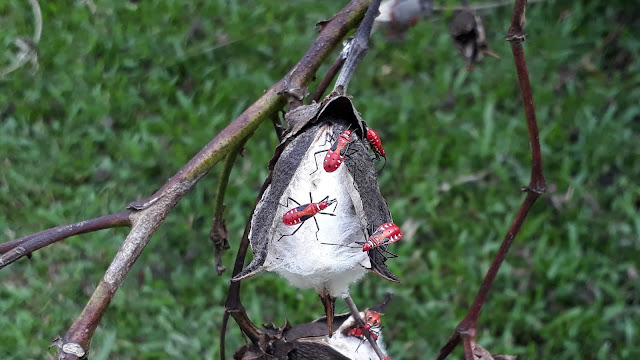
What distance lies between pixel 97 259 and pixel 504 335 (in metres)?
1.74

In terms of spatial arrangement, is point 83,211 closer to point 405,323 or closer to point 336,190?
point 405,323

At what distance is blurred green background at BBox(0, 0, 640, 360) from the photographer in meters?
3.11

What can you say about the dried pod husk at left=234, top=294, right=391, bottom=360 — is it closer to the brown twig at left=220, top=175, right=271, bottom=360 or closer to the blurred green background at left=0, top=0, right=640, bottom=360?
the brown twig at left=220, top=175, right=271, bottom=360

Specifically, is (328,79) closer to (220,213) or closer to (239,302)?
(220,213)

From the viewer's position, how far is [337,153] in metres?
1.00

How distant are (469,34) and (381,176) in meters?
1.55

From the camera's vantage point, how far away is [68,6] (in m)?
3.98

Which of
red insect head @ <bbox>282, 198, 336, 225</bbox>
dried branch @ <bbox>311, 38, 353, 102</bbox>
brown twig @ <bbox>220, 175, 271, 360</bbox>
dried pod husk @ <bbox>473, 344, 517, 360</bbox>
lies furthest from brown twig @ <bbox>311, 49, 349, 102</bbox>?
dried pod husk @ <bbox>473, 344, 517, 360</bbox>

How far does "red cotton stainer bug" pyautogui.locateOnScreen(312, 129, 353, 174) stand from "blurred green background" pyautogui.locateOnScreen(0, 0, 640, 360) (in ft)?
7.05

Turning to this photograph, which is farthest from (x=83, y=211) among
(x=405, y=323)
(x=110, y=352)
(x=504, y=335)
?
(x=504, y=335)

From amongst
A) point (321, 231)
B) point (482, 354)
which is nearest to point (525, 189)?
point (482, 354)

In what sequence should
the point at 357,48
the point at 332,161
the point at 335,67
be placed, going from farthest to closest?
1. the point at 335,67
2. the point at 357,48
3. the point at 332,161

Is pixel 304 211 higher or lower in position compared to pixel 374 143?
lower

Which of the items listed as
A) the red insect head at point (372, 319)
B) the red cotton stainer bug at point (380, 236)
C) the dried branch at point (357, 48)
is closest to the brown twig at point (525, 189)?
the red insect head at point (372, 319)
